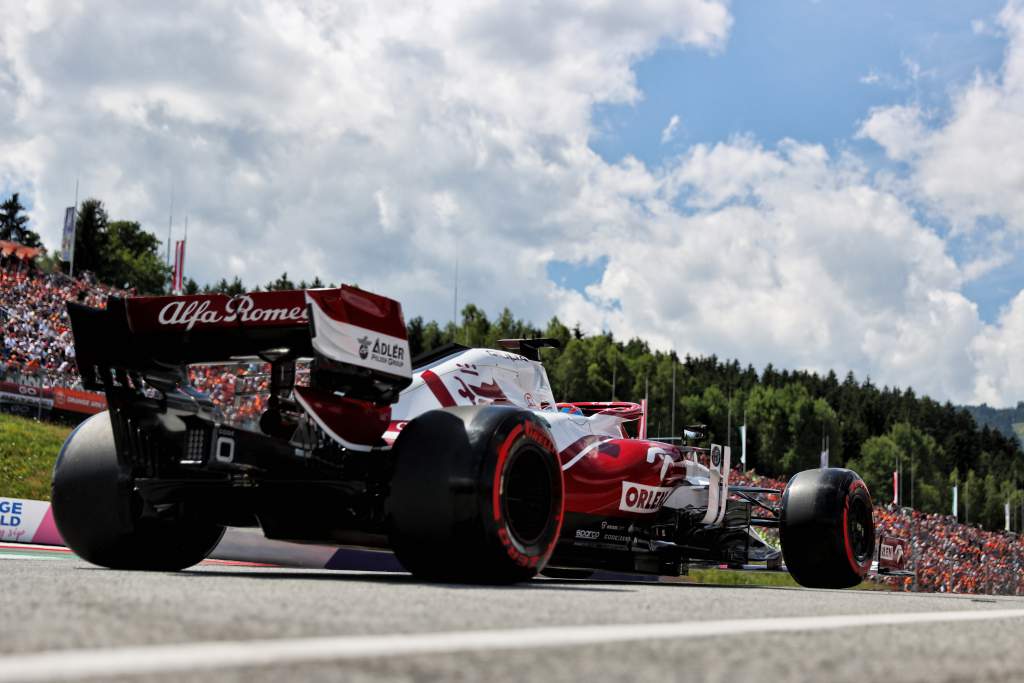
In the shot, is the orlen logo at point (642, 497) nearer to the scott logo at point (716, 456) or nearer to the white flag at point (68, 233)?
the scott logo at point (716, 456)

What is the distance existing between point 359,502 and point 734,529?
5.33m

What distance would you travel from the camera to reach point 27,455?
2497 centimetres

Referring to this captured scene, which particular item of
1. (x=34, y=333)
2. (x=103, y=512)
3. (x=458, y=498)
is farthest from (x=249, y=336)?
(x=34, y=333)

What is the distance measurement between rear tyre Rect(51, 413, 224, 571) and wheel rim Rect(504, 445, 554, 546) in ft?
6.98

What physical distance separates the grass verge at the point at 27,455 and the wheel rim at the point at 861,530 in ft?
61.1

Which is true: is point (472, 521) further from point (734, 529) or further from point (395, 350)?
point (734, 529)

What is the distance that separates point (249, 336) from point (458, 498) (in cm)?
143

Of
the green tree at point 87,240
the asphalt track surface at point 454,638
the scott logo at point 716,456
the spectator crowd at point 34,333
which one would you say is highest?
the green tree at point 87,240

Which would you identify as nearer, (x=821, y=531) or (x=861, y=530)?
(x=821, y=531)

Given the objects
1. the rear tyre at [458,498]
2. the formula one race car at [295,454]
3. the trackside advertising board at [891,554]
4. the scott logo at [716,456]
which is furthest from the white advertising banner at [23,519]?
the rear tyre at [458,498]

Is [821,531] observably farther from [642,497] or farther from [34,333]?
[34,333]

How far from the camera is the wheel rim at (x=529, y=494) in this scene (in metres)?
6.21

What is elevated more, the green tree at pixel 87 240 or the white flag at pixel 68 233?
the green tree at pixel 87 240

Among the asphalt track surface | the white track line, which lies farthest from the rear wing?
the white track line
